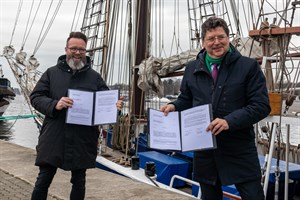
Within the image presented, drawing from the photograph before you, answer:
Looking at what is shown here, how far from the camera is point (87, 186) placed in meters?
4.58

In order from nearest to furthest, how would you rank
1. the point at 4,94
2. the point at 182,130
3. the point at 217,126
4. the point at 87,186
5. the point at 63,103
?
1. the point at 217,126
2. the point at 182,130
3. the point at 63,103
4. the point at 87,186
5. the point at 4,94

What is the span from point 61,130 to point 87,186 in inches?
72.5

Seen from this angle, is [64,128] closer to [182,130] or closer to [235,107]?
[182,130]

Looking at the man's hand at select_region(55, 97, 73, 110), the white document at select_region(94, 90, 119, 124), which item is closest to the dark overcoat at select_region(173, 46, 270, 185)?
the white document at select_region(94, 90, 119, 124)

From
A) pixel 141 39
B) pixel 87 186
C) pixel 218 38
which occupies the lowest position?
pixel 87 186

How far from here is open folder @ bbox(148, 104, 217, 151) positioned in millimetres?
2240

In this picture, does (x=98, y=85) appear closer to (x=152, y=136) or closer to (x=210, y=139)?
(x=152, y=136)

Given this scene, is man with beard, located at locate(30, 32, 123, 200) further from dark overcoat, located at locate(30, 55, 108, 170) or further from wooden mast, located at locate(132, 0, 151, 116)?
wooden mast, located at locate(132, 0, 151, 116)

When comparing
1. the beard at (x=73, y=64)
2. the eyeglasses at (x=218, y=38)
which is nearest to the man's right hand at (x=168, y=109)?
the eyeglasses at (x=218, y=38)

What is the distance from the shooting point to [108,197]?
412 centimetres

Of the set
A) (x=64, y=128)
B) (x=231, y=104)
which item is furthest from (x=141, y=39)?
(x=231, y=104)

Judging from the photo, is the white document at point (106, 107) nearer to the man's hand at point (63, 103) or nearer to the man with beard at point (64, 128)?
the man with beard at point (64, 128)

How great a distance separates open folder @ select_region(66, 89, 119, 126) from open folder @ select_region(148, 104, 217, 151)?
648mm

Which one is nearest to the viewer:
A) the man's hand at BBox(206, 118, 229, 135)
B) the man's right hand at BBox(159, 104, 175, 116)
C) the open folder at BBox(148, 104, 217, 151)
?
the man's hand at BBox(206, 118, 229, 135)
